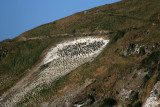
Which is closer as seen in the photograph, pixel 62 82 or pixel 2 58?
pixel 62 82

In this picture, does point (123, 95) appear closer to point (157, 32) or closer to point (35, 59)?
point (157, 32)

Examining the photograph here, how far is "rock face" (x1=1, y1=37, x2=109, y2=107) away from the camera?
62.9m

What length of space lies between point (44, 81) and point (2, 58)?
87.8 ft

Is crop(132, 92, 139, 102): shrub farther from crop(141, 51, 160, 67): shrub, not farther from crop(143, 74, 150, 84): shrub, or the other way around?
crop(141, 51, 160, 67): shrub

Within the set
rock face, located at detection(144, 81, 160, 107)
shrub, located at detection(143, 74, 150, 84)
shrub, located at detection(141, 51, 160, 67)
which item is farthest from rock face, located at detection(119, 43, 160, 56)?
rock face, located at detection(144, 81, 160, 107)

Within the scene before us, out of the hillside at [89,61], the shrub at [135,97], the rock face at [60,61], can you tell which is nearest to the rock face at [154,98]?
the hillside at [89,61]

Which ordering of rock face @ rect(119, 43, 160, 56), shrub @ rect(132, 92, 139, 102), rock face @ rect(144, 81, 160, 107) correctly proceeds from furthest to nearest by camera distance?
rock face @ rect(119, 43, 160, 56)
shrub @ rect(132, 92, 139, 102)
rock face @ rect(144, 81, 160, 107)

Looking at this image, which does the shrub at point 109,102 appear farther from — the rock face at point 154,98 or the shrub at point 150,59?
the shrub at point 150,59

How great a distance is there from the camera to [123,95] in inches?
1924

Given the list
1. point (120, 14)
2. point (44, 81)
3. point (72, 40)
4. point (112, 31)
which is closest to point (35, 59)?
point (72, 40)

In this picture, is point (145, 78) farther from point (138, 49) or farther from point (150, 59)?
point (138, 49)

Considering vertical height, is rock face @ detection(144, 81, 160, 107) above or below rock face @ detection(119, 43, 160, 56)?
below

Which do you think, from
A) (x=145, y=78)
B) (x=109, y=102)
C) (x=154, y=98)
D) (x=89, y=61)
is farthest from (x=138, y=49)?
Result: (x=154, y=98)

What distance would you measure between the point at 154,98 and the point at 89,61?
23.7m
